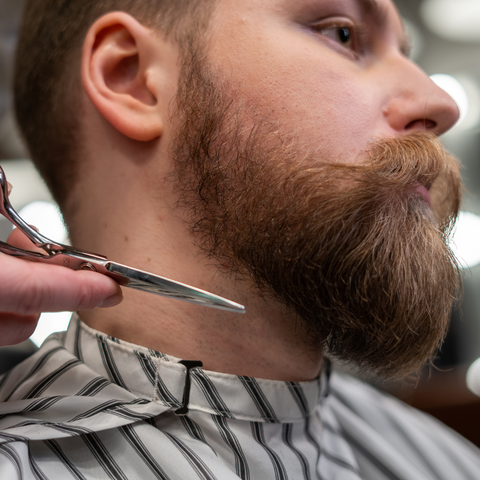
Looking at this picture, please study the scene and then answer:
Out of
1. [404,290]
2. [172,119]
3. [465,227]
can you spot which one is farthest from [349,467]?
[465,227]

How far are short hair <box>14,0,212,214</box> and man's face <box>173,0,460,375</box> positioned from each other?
0.09m

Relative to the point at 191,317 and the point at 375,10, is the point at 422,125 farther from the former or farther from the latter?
the point at 191,317

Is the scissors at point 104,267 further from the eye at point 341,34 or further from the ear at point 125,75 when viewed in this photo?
the eye at point 341,34

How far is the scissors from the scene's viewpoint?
431 mm

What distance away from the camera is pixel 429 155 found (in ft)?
2.00

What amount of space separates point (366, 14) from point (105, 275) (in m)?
0.64

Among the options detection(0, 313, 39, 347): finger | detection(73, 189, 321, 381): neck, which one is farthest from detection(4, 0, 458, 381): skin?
detection(0, 313, 39, 347): finger

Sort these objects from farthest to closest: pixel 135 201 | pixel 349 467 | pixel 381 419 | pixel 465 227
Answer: pixel 465 227, pixel 381 419, pixel 349 467, pixel 135 201

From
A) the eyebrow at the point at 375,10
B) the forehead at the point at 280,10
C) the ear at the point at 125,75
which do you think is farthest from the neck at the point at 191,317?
the eyebrow at the point at 375,10

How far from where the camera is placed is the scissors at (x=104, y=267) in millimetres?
431

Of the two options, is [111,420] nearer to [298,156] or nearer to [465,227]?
[298,156]

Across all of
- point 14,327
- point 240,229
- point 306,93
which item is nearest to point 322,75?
point 306,93

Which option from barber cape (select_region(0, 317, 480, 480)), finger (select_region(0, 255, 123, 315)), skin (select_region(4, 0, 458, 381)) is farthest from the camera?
skin (select_region(4, 0, 458, 381))

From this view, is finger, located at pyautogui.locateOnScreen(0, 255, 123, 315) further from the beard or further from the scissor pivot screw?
the beard
